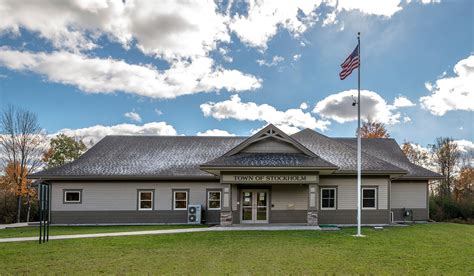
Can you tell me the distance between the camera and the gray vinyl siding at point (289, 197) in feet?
63.5

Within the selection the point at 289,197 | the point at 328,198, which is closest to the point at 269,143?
the point at 289,197

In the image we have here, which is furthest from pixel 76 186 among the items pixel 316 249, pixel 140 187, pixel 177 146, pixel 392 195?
pixel 392 195

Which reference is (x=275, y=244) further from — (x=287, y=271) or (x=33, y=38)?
(x=33, y=38)

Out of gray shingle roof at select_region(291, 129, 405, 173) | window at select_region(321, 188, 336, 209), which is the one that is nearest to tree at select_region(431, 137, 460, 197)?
gray shingle roof at select_region(291, 129, 405, 173)

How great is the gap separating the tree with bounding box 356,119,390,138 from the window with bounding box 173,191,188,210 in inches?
961

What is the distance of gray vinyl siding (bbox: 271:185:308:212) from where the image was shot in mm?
19359

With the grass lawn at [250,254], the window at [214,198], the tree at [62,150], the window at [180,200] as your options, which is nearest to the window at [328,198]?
the grass lawn at [250,254]

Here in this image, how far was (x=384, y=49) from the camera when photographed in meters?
20.9

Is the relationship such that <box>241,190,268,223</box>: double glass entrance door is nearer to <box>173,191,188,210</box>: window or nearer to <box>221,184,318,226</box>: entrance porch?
<box>221,184,318,226</box>: entrance porch

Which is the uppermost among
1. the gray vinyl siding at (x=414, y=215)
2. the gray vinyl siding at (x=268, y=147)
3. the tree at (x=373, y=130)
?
the tree at (x=373, y=130)

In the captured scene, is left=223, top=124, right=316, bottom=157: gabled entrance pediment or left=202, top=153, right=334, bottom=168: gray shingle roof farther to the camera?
left=223, top=124, right=316, bottom=157: gabled entrance pediment

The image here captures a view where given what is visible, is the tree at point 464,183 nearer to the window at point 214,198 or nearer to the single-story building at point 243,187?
the single-story building at point 243,187

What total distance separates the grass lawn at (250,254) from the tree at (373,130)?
2419 centimetres

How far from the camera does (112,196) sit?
67.2ft
